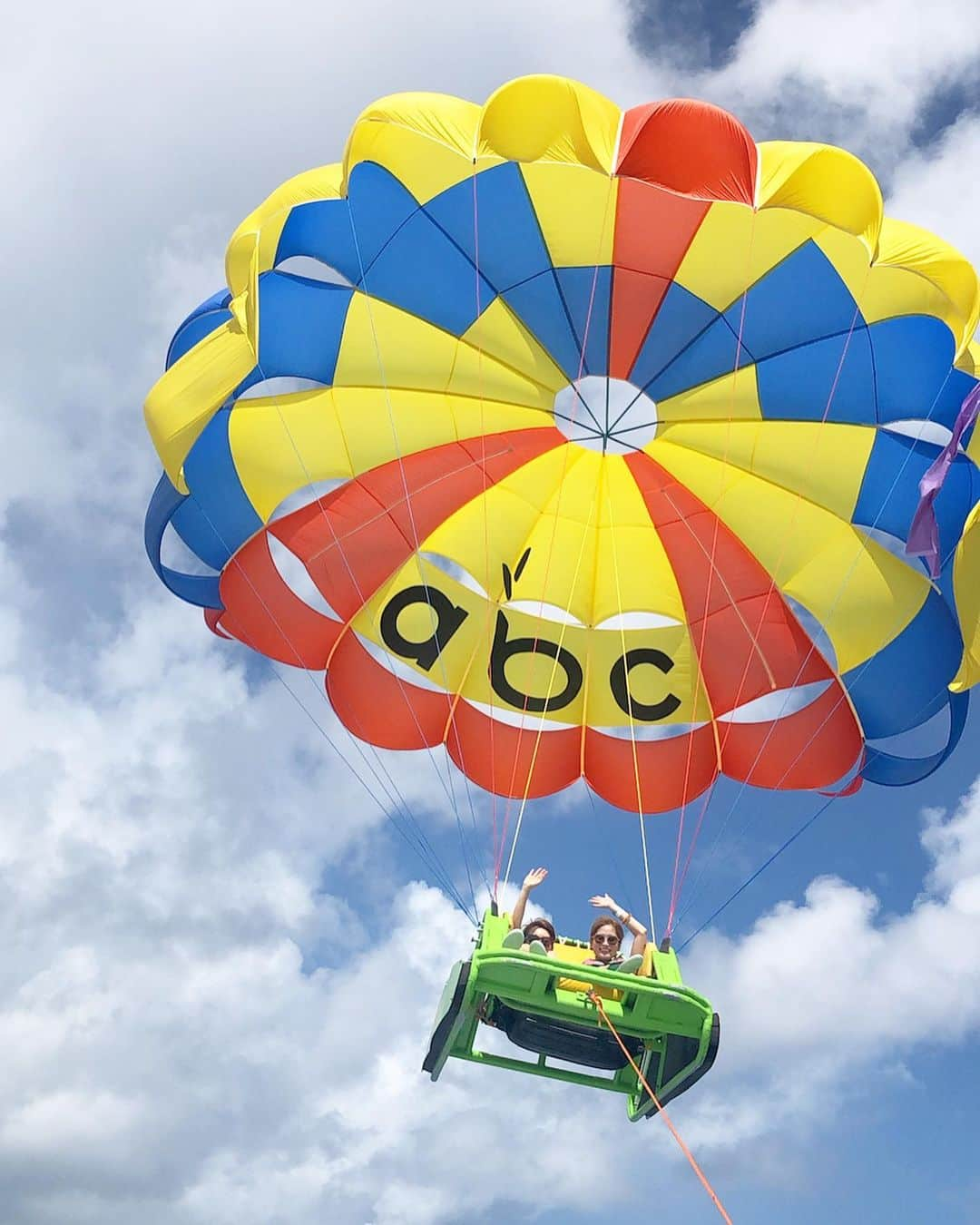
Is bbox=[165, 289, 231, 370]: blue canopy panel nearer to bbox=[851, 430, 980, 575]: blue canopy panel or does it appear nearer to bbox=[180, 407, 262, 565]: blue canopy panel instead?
bbox=[180, 407, 262, 565]: blue canopy panel

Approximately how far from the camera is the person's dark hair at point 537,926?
290 inches

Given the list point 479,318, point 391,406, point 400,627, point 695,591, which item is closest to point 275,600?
point 400,627

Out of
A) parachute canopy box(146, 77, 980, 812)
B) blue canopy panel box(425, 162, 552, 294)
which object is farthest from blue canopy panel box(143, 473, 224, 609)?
blue canopy panel box(425, 162, 552, 294)

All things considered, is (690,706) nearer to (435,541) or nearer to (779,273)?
(435,541)

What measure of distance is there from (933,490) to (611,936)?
3155 millimetres

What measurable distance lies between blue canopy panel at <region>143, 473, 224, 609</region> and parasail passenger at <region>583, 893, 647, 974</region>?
11.6ft

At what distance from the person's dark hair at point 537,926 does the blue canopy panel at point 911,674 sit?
2949mm

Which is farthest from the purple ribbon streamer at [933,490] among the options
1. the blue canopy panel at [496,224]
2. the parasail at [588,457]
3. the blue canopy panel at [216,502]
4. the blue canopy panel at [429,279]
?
the blue canopy panel at [216,502]

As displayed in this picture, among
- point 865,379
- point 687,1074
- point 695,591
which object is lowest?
point 687,1074

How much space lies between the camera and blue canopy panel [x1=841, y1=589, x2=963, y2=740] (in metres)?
8.77

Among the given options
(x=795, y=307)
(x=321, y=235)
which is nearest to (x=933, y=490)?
(x=795, y=307)

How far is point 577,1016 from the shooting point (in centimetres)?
688

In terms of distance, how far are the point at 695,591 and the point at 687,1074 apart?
11.5 feet

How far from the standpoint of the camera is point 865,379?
8.55 meters
